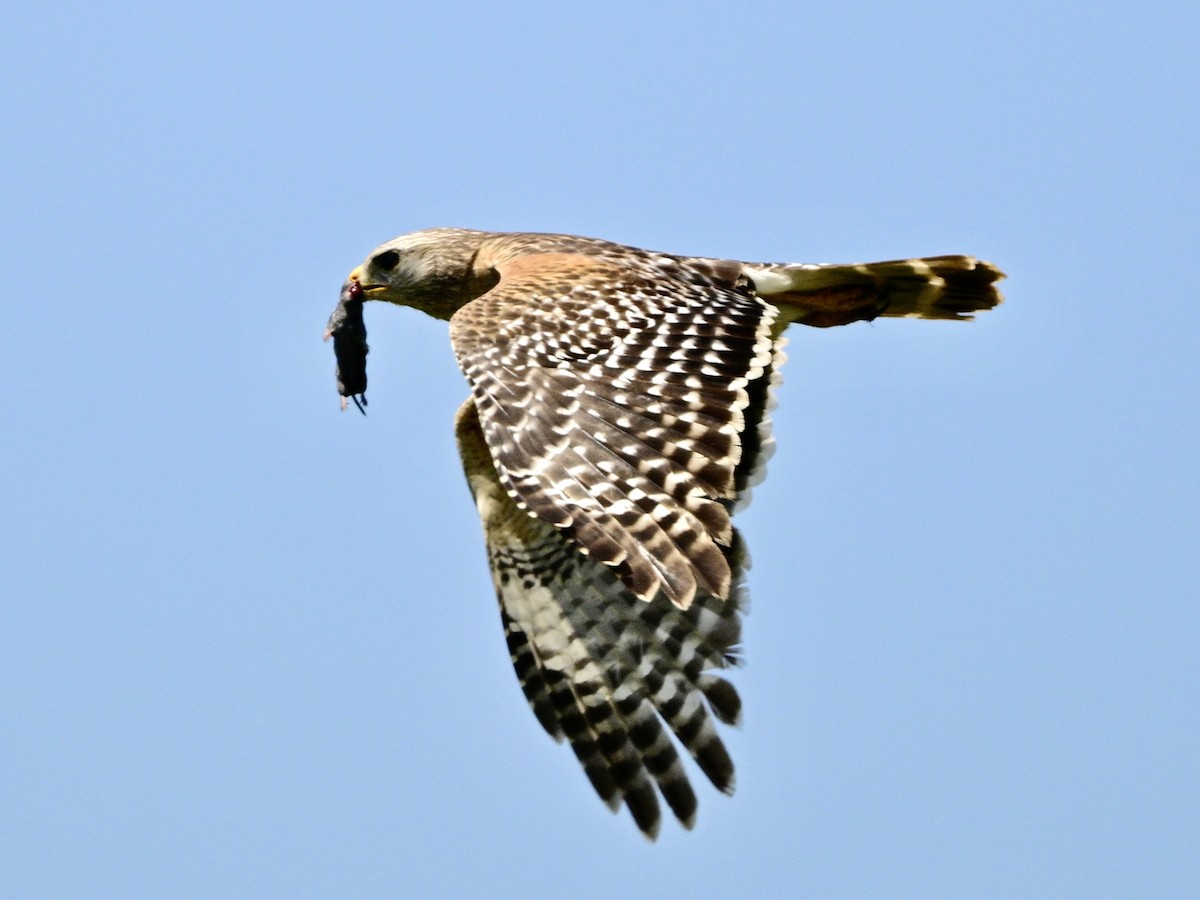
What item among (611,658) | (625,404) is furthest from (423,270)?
(625,404)

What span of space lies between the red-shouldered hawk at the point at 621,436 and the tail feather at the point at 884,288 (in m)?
0.01

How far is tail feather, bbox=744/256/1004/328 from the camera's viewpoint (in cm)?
1157

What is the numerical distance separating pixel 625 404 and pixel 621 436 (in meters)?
0.25

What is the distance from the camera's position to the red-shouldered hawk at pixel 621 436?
30.4 feet

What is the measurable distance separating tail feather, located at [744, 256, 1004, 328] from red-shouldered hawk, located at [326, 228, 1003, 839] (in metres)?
0.01

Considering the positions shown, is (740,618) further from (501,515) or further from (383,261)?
(383,261)

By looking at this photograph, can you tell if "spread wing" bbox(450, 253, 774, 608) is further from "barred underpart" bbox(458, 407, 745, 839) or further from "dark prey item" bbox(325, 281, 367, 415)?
"dark prey item" bbox(325, 281, 367, 415)

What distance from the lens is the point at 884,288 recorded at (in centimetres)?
1175

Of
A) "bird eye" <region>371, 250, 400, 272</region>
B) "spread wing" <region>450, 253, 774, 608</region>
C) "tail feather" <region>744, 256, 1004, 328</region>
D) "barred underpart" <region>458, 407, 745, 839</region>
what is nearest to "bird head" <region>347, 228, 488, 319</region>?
"bird eye" <region>371, 250, 400, 272</region>

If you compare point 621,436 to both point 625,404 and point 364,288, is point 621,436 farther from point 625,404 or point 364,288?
point 364,288

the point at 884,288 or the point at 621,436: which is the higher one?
the point at 884,288

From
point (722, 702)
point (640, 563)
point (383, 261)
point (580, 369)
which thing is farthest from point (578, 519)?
point (383, 261)

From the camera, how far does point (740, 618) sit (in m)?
11.3

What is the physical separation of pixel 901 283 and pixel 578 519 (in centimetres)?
331
